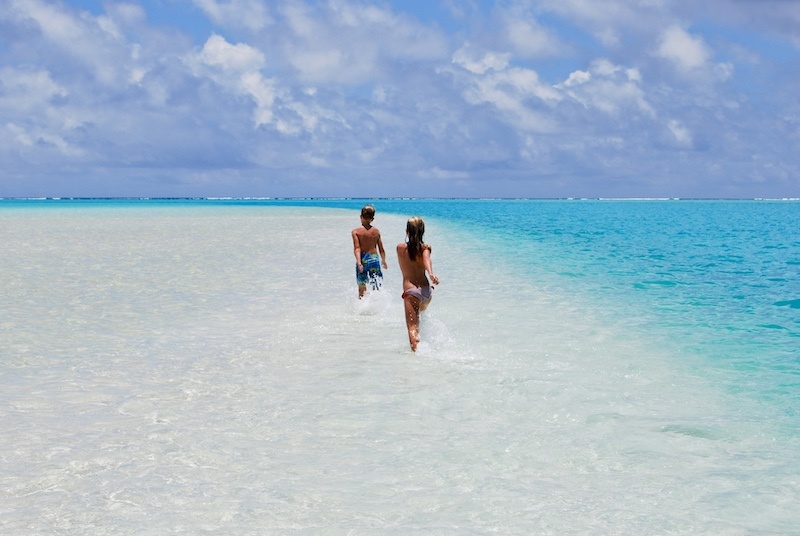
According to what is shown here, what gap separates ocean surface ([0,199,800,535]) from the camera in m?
4.36

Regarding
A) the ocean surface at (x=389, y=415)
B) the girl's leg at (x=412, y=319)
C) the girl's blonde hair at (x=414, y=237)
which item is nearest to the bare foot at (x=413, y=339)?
the girl's leg at (x=412, y=319)

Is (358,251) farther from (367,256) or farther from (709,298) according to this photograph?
(709,298)

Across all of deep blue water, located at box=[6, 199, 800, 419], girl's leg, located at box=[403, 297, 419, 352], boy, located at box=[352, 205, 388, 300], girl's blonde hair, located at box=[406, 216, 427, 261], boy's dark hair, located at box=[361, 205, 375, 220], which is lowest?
deep blue water, located at box=[6, 199, 800, 419]

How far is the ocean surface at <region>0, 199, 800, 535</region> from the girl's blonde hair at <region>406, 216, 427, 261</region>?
1.01 m

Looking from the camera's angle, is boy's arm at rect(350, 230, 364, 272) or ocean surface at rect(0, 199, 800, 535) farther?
boy's arm at rect(350, 230, 364, 272)

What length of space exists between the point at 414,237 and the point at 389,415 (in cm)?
280

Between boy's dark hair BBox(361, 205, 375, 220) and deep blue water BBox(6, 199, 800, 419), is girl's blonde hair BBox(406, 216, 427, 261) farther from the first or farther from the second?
deep blue water BBox(6, 199, 800, 419)

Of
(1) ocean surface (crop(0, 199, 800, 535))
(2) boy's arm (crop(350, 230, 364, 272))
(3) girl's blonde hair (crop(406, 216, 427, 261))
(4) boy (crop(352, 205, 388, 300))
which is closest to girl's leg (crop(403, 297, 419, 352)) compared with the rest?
(1) ocean surface (crop(0, 199, 800, 535))

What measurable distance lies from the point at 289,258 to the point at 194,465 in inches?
680

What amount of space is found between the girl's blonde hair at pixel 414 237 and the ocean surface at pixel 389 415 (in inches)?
39.8

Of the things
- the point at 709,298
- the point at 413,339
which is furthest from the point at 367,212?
the point at 709,298

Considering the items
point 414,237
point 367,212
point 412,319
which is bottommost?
point 412,319

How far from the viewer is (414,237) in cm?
850

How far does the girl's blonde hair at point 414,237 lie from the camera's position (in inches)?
331
